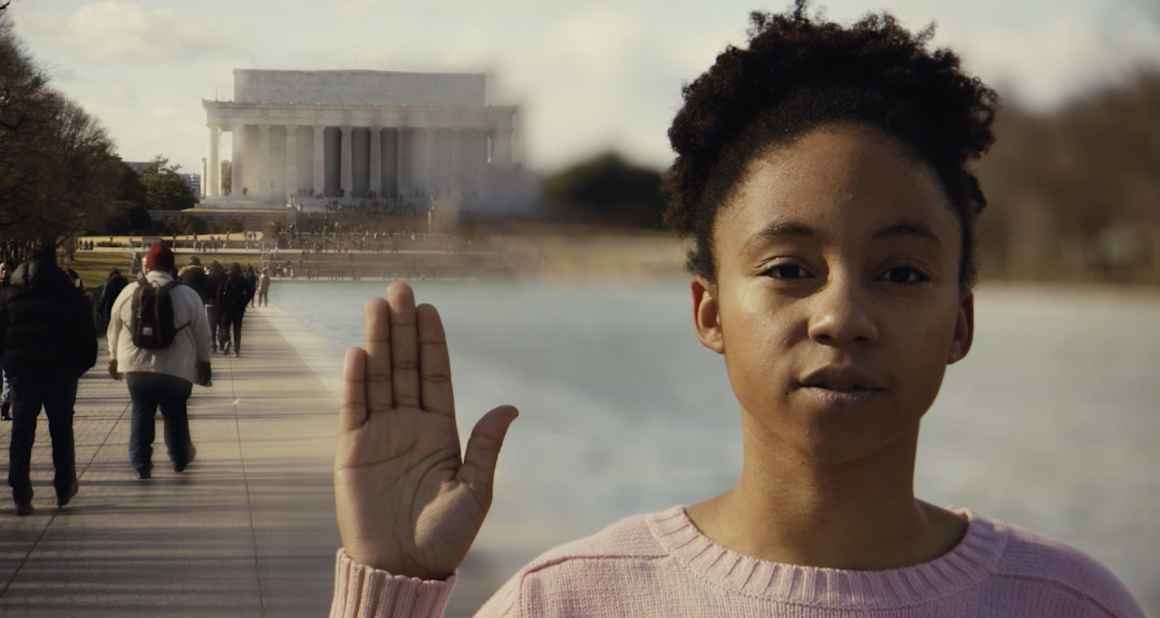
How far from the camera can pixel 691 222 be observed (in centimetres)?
183

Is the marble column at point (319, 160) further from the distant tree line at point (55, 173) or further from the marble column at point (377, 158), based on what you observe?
the distant tree line at point (55, 173)

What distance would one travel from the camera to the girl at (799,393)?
1.56m

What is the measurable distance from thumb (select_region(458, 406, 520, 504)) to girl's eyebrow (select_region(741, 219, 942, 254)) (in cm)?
38

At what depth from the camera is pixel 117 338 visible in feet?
10.0

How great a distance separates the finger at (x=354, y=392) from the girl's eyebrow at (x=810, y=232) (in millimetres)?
504

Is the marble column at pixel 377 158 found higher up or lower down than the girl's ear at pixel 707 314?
higher up

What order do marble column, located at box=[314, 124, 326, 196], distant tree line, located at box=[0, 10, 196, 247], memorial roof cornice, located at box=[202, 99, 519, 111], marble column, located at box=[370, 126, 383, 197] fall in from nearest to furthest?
distant tree line, located at box=[0, 10, 196, 247] → marble column, located at box=[314, 124, 326, 196] → memorial roof cornice, located at box=[202, 99, 519, 111] → marble column, located at box=[370, 126, 383, 197]

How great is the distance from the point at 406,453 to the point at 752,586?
0.46 m

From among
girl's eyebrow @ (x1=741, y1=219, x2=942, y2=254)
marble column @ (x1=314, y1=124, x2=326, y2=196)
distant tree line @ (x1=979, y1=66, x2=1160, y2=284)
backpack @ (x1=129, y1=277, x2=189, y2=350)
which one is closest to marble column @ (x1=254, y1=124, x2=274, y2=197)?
marble column @ (x1=314, y1=124, x2=326, y2=196)

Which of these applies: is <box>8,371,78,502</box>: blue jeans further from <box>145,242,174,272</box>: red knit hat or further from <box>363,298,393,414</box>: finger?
<box>363,298,393,414</box>: finger

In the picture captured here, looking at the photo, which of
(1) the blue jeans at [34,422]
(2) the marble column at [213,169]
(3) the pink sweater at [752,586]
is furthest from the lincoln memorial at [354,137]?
(3) the pink sweater at [752,586]

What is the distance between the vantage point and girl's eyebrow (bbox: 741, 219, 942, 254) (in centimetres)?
156

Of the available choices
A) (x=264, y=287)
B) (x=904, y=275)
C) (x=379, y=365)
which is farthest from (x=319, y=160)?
(x=904, y=275)

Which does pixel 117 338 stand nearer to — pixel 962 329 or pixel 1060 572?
pixel 962 329
